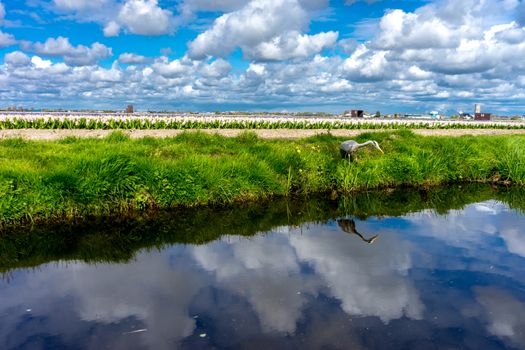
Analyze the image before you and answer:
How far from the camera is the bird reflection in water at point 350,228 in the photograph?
9.02 meters

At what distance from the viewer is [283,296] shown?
6281 mm

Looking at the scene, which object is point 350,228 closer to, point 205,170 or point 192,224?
point 192,224

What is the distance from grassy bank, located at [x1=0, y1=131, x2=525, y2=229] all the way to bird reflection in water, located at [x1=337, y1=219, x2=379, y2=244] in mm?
2397

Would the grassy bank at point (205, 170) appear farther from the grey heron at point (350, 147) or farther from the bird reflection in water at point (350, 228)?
the bird reflection in water at point (350, 228)

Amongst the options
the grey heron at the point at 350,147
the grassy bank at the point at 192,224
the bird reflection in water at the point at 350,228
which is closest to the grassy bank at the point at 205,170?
the grey heron at the point at 350,147

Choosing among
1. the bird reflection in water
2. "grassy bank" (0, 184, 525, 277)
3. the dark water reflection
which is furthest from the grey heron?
the dark water reflection

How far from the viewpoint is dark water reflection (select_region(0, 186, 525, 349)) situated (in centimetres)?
521

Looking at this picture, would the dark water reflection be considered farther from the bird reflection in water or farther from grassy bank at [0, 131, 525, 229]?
Result: grassy bank at [0, 131, 525, 229]

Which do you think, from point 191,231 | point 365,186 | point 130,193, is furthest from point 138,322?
point 365,186

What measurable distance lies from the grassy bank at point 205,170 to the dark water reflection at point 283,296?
1880 millimetres

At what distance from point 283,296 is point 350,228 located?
3942 mm

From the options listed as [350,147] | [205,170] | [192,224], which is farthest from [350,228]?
[350,147]

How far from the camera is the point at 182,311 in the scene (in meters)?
5.83

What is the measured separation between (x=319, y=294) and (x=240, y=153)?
760 centimetres
